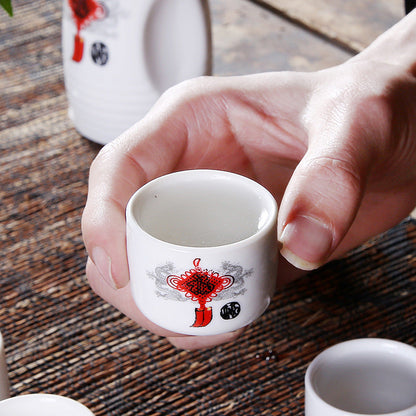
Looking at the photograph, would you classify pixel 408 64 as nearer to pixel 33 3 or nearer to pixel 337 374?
pixel 337 374

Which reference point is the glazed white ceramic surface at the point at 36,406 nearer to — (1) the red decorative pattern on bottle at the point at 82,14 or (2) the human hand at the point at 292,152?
(2) the human hand at the point at 292,152

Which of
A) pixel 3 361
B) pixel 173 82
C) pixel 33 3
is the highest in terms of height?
pixel 3 361

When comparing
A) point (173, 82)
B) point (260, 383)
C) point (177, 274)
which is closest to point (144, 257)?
point (177, 274)

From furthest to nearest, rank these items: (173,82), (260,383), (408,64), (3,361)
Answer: (173,82) < (408,64) < (260,383) < (3,361)

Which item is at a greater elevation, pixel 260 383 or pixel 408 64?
pixel 408 64

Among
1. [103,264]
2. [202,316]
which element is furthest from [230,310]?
[103,264]

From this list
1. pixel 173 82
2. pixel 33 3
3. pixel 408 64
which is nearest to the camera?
pixel 408 64

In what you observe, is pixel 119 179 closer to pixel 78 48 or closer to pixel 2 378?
pixel 2 378

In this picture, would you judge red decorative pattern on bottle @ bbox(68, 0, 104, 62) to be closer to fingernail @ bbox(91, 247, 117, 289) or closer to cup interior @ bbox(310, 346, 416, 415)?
fingernail @ bbox(91, 247, 117, 289)
